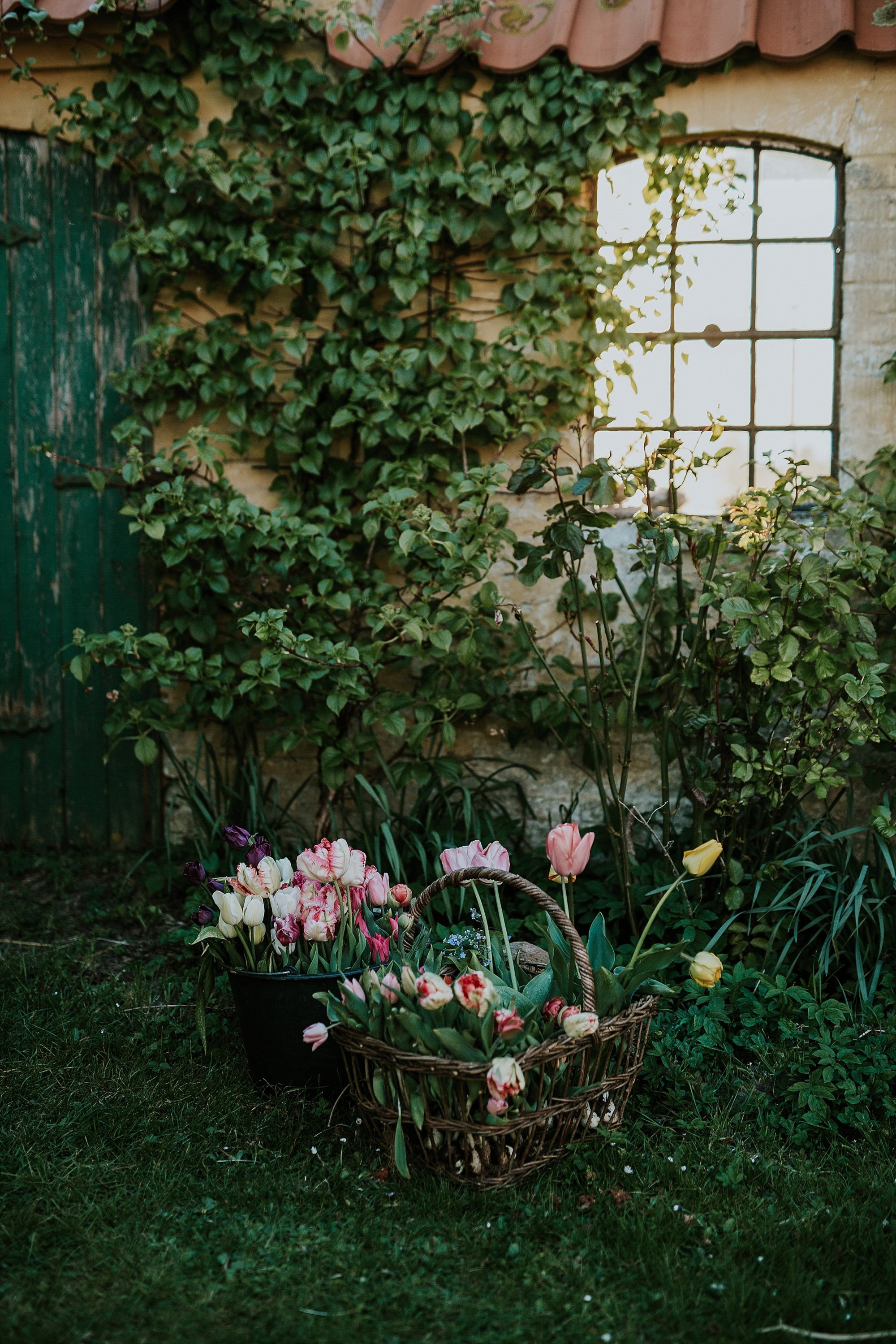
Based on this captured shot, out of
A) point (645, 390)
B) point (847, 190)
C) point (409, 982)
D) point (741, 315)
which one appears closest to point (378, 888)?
point (409, 982)

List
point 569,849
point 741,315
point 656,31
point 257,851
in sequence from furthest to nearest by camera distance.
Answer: point 741,315, point 656,31, point 257,851, point 569,849

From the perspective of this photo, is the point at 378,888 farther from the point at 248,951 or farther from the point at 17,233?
the point at 17,233

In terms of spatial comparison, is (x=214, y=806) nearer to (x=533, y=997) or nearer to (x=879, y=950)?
(x=533, y=997)

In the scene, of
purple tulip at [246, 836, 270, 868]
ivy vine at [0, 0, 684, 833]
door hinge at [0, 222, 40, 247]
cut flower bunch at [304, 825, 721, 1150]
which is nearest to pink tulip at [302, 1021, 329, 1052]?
cut flower bunch at [304, 825, 721, 1150]

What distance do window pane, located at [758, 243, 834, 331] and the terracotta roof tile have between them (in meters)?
0.58

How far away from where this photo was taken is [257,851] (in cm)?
245

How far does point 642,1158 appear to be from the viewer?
80.9 inches

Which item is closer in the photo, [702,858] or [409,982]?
[409,982]

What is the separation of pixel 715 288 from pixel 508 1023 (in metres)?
2.71

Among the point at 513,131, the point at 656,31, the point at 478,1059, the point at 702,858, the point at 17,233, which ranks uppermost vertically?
the point at 656,31

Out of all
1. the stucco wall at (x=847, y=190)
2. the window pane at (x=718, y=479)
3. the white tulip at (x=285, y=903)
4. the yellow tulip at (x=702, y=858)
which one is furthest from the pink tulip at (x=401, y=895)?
the window pane at (x=718, y=479)

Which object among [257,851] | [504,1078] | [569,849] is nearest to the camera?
[504,1078]

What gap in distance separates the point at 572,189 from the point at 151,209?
4.79ft

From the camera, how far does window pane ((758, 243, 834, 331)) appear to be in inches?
135
